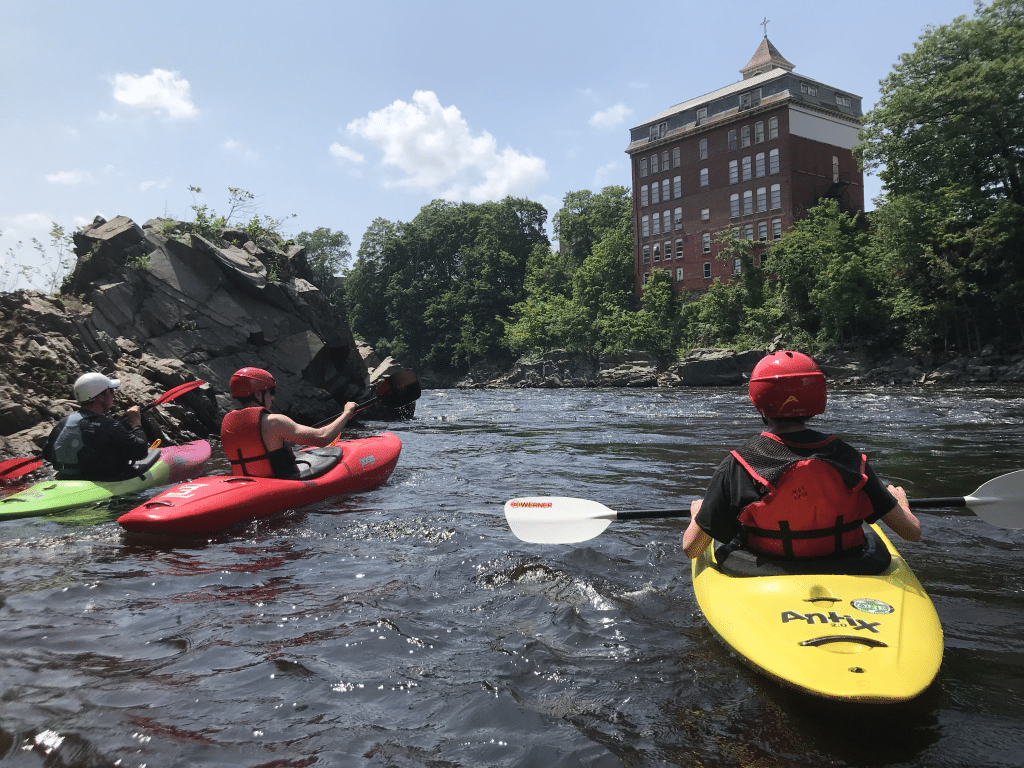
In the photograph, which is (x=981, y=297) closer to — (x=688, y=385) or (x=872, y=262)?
(x=872, y=262)

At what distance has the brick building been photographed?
3788 cm

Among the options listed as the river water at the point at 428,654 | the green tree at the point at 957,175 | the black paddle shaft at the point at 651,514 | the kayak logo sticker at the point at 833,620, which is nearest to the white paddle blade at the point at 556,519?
the black paddle shaft at the point at 651,514

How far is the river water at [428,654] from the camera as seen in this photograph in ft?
7.34

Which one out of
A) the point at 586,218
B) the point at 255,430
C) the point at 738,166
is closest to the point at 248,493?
the point at 255,430

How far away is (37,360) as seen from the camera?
9.59 metres

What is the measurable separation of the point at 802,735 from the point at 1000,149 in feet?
97.5

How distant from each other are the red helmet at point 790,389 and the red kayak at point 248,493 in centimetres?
398

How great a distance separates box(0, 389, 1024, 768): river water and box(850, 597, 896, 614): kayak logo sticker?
1.00 feet

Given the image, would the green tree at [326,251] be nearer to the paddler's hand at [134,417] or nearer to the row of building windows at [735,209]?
the row of building windows at [735,209]

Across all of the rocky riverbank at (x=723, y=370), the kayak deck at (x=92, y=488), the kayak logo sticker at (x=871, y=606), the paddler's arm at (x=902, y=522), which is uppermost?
the paddler's arm at (x=902, y=522)

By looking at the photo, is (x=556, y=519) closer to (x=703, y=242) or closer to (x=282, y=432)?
(x=282, y=432)

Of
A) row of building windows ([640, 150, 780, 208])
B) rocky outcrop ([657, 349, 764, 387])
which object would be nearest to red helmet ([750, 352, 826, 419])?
rocky outcrop ([657, 349, 764, 387])

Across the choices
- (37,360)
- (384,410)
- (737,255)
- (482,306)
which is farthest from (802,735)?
(482,306)

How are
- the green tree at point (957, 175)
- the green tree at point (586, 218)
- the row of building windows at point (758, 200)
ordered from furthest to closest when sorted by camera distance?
the green tree at point (586, 218) → the row of building windows at point (758, 200) → the green tree at point (957, 175)
